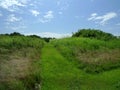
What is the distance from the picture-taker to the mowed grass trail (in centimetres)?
2117

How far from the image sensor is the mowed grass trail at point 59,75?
2117cm

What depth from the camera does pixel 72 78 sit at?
23750 millimetres

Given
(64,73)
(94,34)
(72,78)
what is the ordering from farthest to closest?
(94,34), (64,73), (72,78)

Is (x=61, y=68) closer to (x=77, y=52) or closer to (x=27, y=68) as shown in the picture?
(x=27, y=68)

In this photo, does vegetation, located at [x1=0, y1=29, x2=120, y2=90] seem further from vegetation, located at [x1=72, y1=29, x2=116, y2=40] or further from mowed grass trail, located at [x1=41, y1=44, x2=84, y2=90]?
vegetation, located at [x1=72, y1=29, x2=116, y2=40]

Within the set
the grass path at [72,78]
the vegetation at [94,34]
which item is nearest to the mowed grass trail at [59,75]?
the grass path at [72,78]

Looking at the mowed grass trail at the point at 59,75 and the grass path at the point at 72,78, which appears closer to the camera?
the grass path at the point at 72,78

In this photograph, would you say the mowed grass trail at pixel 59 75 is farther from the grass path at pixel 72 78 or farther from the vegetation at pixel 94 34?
the vegetation at pixel 94 34

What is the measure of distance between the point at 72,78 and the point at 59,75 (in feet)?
5.69

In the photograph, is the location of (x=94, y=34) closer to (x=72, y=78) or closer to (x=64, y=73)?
(x=64, y=73)

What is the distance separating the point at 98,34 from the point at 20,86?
48.9 metres

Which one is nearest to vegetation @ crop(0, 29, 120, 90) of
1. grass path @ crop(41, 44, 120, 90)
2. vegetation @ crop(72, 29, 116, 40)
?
grass path @ crop(41, 44, 120, 90)

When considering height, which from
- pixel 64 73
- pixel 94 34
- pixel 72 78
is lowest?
pixel 72 78

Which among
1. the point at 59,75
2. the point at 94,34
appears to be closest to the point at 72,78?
the point at 59,75
